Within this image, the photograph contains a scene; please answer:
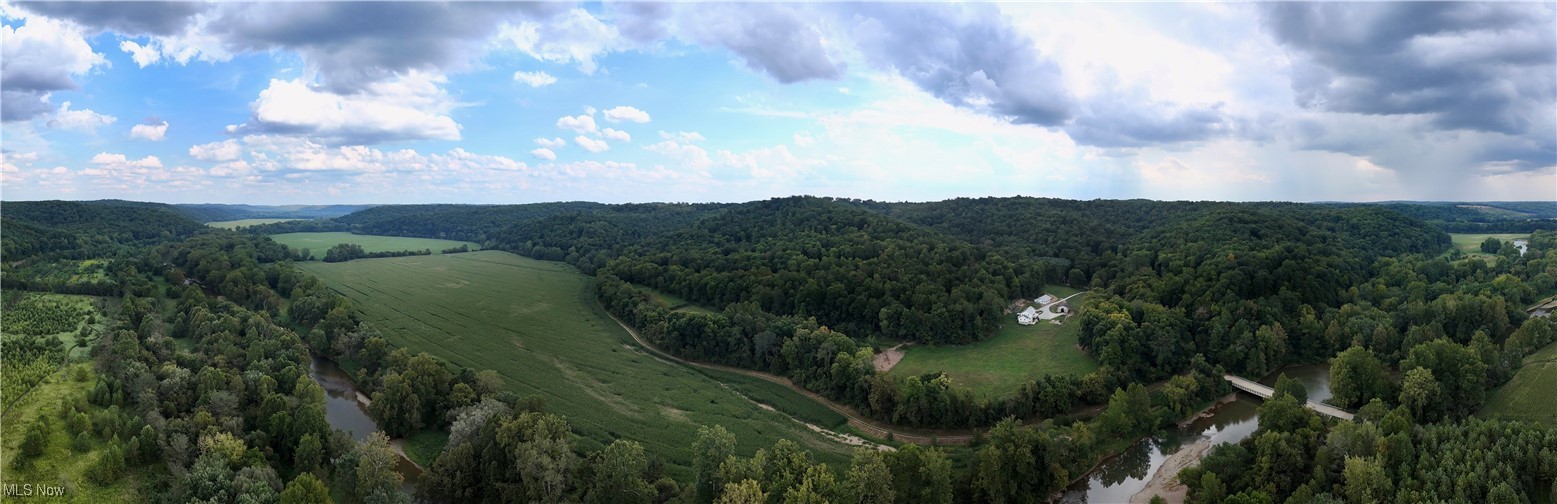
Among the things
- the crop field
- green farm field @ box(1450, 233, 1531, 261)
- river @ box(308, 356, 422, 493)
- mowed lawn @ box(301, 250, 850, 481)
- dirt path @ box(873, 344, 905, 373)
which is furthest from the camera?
the crop field

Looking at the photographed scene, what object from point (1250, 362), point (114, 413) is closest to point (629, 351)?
point (114, 413)

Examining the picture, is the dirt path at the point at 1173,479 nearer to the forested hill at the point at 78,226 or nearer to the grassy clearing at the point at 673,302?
the grassy clearing at the point at 673,302

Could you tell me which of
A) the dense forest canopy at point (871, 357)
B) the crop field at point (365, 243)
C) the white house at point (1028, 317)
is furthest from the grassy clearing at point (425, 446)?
the crop field at point (365, 243)

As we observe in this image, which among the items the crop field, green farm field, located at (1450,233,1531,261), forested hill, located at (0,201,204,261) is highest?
forested hill, located at (0,201,204,261)

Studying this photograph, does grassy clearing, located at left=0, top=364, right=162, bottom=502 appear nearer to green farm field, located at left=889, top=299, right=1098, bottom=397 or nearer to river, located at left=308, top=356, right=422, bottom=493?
river, located at left=308, top=356, right=422, bottom=493

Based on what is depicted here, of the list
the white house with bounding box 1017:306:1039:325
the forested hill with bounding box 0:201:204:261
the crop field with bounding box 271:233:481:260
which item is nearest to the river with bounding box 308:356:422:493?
the forested hill with bounding box 0:201:204:261

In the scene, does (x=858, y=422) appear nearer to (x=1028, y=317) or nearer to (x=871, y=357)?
(x=871, y=357)

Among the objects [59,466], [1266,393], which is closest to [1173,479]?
[1266,393]
